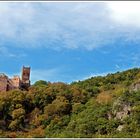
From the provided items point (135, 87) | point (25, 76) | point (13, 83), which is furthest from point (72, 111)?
point (25, 76)

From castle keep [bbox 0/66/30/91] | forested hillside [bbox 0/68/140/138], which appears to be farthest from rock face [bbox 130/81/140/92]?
castle keep [bbox 0/66/30/91]

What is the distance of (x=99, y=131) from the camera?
61.0 m

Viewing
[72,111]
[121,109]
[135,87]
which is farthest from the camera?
[135,87]

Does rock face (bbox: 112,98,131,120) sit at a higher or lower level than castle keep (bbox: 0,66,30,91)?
lower

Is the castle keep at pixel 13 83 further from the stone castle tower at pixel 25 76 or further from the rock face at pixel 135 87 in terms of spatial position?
the rock face at pixel 135 87

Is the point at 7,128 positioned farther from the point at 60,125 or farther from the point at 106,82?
the point at 106,82

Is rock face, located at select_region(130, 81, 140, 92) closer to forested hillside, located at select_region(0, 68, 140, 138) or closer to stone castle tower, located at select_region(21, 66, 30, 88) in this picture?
forested hillside, located at select_region(0, 68, 140, 138)

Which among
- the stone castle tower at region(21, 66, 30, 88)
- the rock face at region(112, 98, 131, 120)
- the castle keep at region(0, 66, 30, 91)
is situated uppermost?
the stone castle tower at region(21, 66, 30, 88)

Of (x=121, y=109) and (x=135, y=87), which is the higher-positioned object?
(x=135, y=87)

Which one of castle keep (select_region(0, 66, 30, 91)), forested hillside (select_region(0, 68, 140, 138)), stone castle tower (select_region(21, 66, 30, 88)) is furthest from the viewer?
stone castle tower (select_region(21, 66, 30, 88))

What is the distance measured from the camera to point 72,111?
230ft

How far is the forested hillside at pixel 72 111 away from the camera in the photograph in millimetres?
61906

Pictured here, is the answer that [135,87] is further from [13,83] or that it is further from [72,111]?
[13,83]

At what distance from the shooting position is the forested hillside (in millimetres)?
61906
